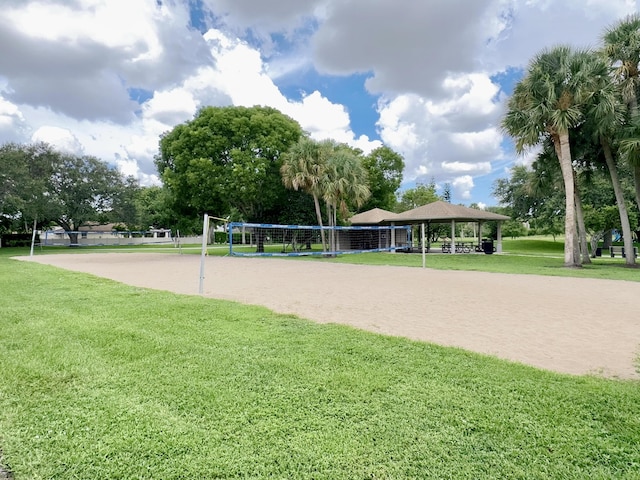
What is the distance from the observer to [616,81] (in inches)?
632

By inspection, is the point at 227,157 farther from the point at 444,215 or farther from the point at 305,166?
the point at 444,215

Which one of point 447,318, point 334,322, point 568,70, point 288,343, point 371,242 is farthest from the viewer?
point 371,242

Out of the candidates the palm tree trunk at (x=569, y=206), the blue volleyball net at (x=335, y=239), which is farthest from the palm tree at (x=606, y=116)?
the blue volleyball net at (x=335, y=239)

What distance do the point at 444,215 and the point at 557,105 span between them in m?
10.6

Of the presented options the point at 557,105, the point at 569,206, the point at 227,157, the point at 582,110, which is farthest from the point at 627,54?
the point at 227,157

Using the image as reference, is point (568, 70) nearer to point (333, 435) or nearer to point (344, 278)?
point (344, 278)

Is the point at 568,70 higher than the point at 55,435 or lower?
higher

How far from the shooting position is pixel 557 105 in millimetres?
15367

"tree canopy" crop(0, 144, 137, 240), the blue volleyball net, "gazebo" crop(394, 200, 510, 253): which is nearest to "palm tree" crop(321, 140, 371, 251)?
the blue volleyball net

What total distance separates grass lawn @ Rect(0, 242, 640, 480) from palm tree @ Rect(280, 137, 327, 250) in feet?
54.2

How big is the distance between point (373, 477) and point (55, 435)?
83.4 inches

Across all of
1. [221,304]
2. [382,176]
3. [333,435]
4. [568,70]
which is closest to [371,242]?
[382,176]

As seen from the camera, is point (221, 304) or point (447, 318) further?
point (221, 304)

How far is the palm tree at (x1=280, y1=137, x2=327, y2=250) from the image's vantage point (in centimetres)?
2042
